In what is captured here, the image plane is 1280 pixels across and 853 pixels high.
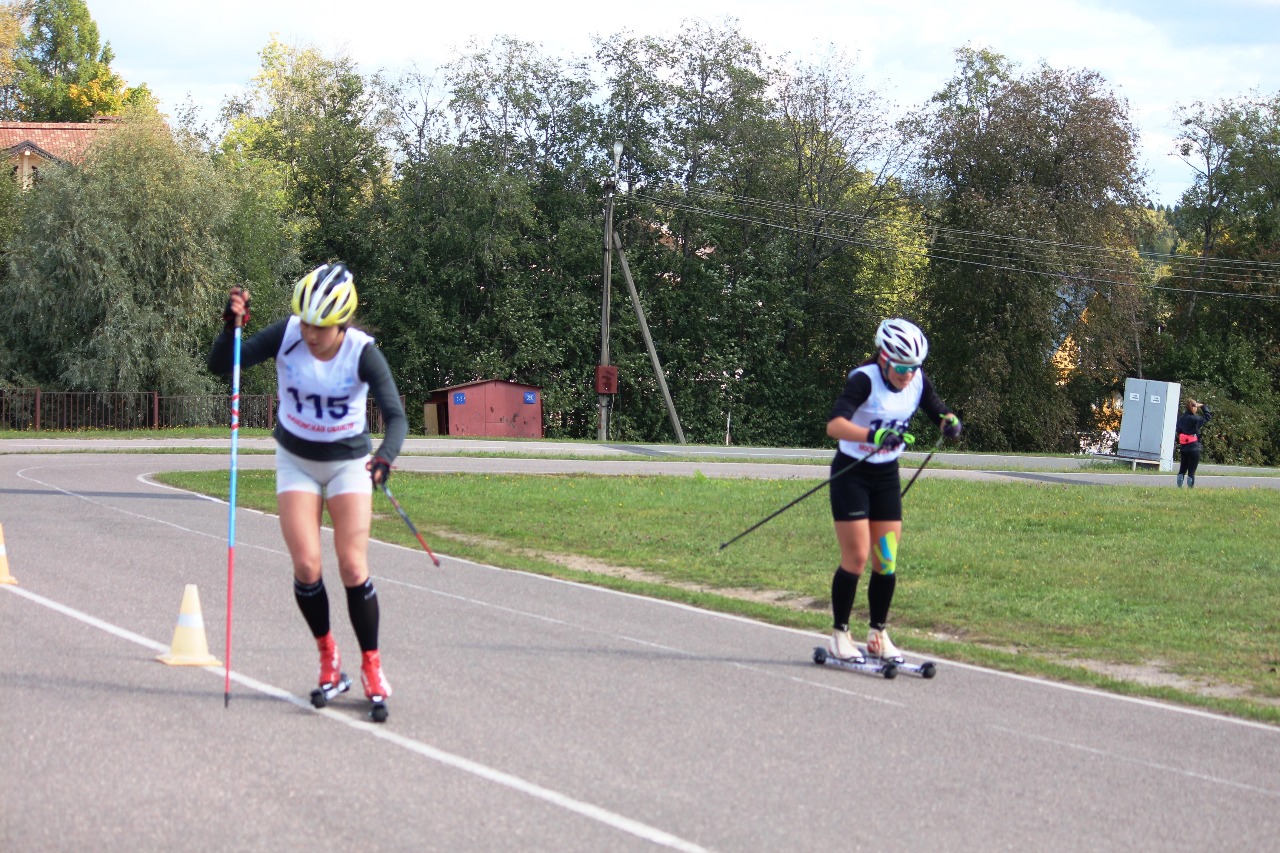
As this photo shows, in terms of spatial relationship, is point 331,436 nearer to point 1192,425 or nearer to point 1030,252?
point 1192,425

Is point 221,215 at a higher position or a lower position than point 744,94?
lower

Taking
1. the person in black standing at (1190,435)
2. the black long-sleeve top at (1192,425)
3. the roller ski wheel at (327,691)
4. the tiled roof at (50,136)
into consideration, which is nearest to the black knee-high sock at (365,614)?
A: the roller ski wheel at (327,691)

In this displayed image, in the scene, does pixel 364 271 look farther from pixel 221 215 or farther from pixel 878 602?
pixel 878 602

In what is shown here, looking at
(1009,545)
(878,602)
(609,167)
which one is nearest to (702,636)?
(878,602)

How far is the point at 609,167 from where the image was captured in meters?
50.9

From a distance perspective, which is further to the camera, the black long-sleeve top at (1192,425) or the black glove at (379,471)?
the black long-sleeve top at (1192,425)

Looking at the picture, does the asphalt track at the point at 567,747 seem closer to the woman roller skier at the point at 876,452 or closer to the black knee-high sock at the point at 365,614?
the black knee-high sock at the point at 365,614

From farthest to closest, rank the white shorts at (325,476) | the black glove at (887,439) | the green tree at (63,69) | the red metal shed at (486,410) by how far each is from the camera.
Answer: the green tree at (63,69) → the red metal shed at (486,410) → the black glove at (887,439) → the white shorts at (325,476)

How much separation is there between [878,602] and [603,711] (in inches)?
88.4

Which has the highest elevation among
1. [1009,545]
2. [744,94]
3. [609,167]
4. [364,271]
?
[744,94]

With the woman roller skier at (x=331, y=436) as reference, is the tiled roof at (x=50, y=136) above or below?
above

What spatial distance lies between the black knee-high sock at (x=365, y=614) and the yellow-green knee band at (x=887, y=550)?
10.4 feet

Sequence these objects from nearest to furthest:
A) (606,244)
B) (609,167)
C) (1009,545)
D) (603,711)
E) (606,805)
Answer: (606,805) < (603,711) < (1009,545) < (606,244) < (609,167)

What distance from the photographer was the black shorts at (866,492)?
7.82m
